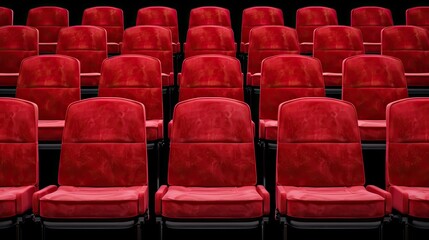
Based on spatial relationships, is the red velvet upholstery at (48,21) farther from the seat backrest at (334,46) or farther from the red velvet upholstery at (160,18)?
the seat backrest at (334,46)

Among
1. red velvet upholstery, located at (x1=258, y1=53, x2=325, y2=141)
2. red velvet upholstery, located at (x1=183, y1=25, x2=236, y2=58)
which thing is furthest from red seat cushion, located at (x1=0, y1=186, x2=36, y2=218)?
red velvet upholstery, located at (x1=183, y1=25, x2=236, y2=58)

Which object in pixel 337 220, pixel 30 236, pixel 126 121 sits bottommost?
pixel 30 236

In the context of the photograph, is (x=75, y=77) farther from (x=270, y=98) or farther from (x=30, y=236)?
(x=270, y=98)

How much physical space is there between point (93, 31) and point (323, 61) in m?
0.91

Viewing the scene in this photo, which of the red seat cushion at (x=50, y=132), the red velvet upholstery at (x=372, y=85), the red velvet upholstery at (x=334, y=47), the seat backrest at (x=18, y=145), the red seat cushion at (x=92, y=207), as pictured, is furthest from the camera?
the red velvet upholstery at (x=334, y=47)

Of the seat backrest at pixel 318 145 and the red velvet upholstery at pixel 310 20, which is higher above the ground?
the red velvet upholstery at pixel 310 20

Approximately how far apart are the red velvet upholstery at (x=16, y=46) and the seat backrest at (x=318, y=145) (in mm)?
1201

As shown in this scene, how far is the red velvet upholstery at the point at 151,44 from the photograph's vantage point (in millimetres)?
2139

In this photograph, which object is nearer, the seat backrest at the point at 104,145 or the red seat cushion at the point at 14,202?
the red seat cushion at the point at 14,202

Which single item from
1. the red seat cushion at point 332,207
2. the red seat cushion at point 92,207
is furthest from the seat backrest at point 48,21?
the red seat cushion at point 332,207

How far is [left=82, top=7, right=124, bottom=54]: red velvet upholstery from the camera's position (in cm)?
272

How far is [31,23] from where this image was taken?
2732 mm

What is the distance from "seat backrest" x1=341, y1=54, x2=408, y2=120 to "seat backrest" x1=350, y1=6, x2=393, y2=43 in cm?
103

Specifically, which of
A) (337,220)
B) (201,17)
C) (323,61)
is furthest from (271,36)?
(337,220)
